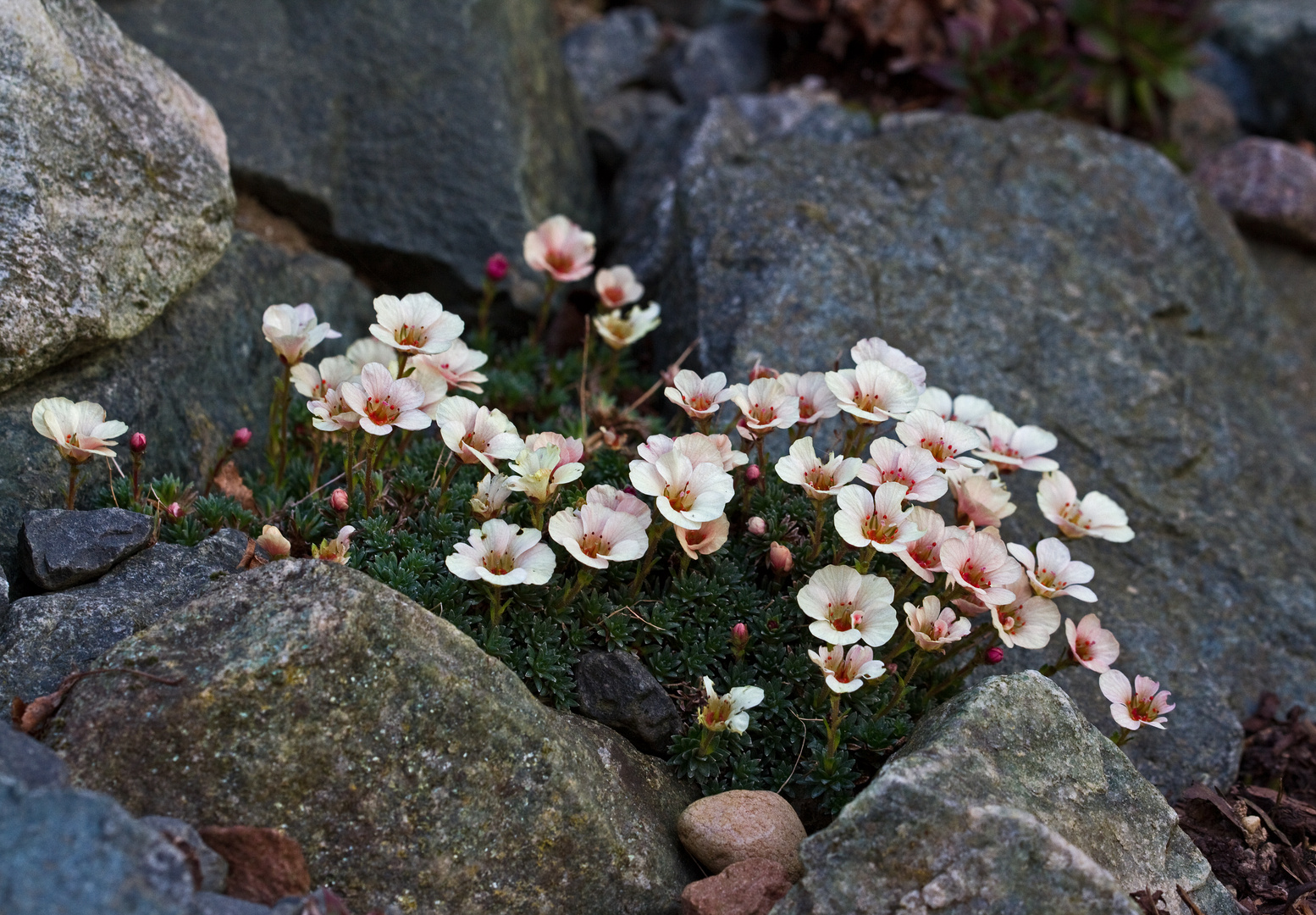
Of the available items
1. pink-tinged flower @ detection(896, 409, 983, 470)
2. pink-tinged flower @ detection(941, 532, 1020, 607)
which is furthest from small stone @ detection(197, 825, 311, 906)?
pink-tinged flower @ detection(896, 409, 983, 470)

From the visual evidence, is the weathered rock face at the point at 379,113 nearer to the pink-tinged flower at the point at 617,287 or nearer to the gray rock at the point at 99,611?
the pink-tinged flower at the point at 617,287

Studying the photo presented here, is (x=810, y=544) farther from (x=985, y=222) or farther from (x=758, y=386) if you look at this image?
(x=985, y=222)

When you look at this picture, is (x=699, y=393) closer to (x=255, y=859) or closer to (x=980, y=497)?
(x=980, y=497)

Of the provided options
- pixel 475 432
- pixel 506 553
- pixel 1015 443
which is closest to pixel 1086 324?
pixel 1015 443

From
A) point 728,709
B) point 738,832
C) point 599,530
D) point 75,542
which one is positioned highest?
point 599,530

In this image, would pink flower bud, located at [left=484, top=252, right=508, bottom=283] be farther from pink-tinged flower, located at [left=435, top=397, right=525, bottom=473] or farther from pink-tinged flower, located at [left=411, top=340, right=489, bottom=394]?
pink-tinged flower, located at [left=435, top=397, right=525, bottom=473]

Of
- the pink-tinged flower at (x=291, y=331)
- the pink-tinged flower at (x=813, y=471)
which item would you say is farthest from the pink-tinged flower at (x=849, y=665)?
the pink-tinged flower at (x=291, y=331)
